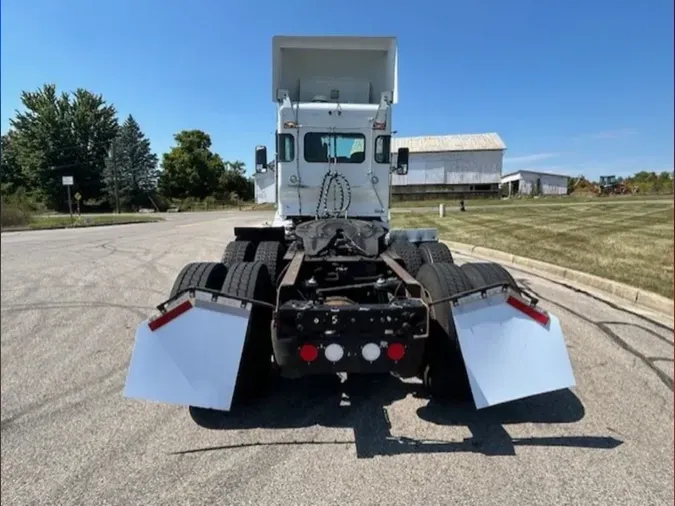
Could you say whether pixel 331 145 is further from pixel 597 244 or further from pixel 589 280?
pixel 597 244

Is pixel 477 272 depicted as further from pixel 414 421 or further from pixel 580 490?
pixel 580 490

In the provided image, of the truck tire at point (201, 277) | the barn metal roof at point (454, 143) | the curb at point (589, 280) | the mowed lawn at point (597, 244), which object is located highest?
the barn metal roof at point (454, 143)

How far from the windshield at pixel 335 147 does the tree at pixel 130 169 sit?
3899 mm

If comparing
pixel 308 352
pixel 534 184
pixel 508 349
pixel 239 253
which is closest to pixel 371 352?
pixel 308 352

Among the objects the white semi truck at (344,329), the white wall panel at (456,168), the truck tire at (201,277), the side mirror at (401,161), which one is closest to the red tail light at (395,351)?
the white semi truck at (344,329)

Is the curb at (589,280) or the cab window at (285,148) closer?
the curb at (589,280)

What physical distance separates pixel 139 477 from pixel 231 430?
68 centimetres

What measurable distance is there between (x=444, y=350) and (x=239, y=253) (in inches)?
111

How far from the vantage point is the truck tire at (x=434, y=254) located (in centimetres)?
489

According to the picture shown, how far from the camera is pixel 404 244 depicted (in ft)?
17.3

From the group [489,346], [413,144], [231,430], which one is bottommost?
[231,430]

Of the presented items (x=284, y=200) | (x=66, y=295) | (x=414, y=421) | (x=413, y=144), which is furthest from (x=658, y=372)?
(x=413, y=144)

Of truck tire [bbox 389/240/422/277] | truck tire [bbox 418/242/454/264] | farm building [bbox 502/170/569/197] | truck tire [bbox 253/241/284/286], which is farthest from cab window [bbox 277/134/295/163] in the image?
farm building [bbox 502/170/569/197]

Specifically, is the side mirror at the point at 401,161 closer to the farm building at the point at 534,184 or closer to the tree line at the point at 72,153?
the tree line at the point at 72,153
